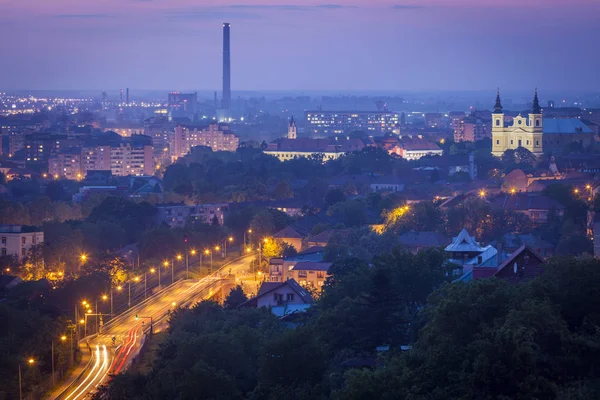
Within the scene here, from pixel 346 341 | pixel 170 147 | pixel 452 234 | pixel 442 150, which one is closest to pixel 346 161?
pixel 442 150

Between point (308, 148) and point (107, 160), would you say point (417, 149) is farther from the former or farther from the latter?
point (107, 160)

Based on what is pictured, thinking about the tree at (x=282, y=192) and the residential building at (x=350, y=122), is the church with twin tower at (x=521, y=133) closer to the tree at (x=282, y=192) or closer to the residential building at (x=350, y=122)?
the tree at (x=282, y=192)

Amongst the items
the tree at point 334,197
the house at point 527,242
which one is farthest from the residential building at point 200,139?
the house at point 527,242

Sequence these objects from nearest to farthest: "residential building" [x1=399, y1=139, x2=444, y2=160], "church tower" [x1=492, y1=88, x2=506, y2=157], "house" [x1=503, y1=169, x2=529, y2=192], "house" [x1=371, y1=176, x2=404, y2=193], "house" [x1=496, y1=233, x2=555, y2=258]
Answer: "house" [x1=496, y1=233, x2=555, y2=258] < "house" [x1=503, y1=169, x2=529, y2=192] < "house" [x1=371, y1=176, x2=404, y2=193] < "church tower" [x1=492, y1=88, x2=506, y2=157] < "residential building" [x1=399, y1=139, x2=444, y2=160]

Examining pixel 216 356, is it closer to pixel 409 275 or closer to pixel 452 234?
pixel 409 275

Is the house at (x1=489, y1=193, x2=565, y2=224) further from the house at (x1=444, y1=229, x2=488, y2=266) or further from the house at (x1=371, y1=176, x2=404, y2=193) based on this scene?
the house at (x1=371, y1=176, x2=404, y2=193)

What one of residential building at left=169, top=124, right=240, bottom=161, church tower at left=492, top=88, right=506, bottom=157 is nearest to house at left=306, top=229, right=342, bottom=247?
church tower at left=492, top=88, right=506, bottom=157
